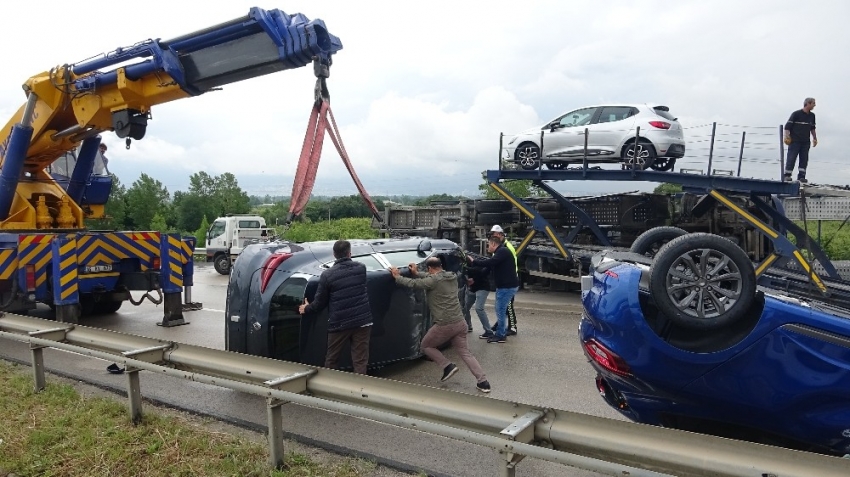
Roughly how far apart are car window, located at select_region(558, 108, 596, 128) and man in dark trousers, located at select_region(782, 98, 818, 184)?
369cm

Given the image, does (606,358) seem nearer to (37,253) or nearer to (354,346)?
(354,346)

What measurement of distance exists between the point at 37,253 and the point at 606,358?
28.1 feet

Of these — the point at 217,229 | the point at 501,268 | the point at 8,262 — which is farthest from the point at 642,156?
the point at 217,229

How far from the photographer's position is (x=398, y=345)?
20.7 feet

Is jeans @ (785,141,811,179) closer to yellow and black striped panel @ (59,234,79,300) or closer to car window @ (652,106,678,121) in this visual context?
car window @ (652,106,678,121)

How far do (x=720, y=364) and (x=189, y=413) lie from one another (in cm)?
421

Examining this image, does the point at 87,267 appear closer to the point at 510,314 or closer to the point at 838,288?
the point at 510,314

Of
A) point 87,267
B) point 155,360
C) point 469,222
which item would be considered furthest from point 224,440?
point 469,222

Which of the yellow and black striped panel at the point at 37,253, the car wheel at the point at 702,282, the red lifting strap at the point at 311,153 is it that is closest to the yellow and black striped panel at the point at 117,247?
the yellow and black striped panel at the point at 37,253

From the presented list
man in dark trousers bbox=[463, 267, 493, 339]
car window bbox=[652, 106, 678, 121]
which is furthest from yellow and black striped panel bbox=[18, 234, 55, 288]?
car window bbox=[652, 106, 678, 121]

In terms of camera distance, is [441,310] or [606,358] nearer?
[606,358]

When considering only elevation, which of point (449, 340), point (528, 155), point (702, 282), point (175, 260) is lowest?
point (449, 340)

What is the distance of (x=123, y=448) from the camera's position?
14.2 ft

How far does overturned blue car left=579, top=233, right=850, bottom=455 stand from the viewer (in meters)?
3.32
